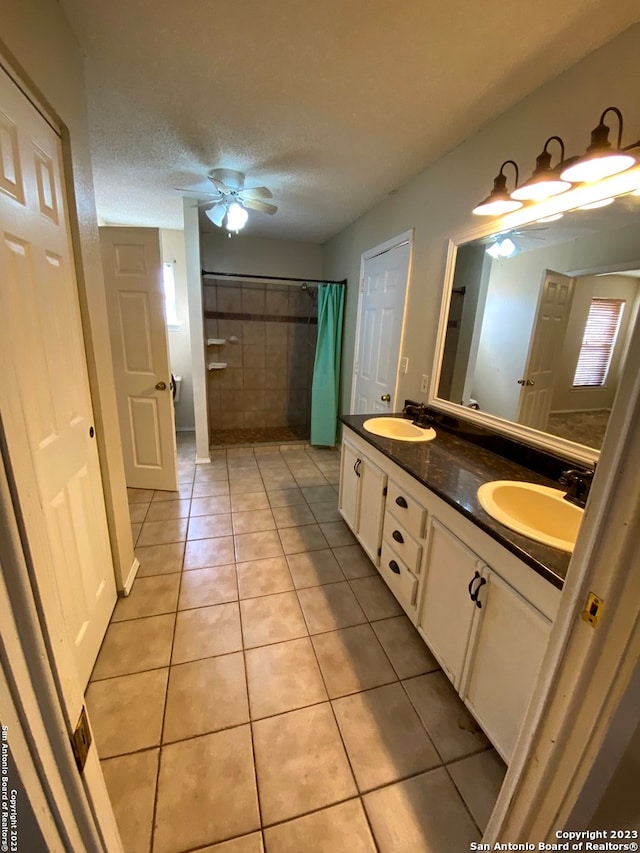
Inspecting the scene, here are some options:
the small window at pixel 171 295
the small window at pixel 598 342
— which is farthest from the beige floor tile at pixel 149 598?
the small window at pixel 171 295

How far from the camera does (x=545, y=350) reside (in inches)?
62.7

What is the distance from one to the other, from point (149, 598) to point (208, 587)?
0.30 meters

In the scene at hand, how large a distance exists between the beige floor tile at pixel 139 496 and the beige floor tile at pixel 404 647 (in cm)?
206

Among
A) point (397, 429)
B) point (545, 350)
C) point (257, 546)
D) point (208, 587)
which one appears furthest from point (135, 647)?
point (545, 350)

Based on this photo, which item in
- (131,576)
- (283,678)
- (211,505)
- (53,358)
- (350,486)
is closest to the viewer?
(53,358)

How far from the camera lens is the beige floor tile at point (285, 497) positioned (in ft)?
9.23

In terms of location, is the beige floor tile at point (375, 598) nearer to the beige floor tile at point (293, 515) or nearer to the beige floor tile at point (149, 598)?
the beige floor tile at point (293, 515)

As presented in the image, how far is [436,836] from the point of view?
101 centimetres

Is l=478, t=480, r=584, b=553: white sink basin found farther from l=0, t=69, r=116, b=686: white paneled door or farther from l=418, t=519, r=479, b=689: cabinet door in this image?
l=0, t=69, r=116, b=686: white paneled door

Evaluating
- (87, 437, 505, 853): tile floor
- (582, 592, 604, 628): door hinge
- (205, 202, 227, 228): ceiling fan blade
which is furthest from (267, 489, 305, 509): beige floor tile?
(582, 592, 604, 628): door hinge

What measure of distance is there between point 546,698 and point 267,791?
0.99 m

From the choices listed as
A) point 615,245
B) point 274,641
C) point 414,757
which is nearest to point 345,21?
point 615,245

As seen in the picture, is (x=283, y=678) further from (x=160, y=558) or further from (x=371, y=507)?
(x=160, y=558)

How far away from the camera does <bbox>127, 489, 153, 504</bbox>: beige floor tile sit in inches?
109
